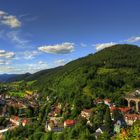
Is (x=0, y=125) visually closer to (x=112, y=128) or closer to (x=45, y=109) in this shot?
(x=45, y=109)

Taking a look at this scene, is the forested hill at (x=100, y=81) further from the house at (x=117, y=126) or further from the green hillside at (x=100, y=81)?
the house at (x=117, y=126)

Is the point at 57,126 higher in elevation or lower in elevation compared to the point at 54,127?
lower

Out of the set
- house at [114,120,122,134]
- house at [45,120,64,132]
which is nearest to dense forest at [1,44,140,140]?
house at [114,120,122,134]

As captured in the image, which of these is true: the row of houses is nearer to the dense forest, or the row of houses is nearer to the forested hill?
the dense forest

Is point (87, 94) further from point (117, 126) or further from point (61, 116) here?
point (117, 126)

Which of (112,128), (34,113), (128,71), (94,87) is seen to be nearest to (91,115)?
(112,128)

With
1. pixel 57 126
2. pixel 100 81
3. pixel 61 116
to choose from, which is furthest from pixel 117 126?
pixel 100 81

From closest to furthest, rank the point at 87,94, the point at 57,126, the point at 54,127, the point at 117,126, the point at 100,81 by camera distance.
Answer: the point at 117,126, the point at 54,127, the point at 57,126, the point at 87,94, the point at 100,81

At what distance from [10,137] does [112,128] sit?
27076 millimetres

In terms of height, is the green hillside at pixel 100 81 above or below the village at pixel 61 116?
above

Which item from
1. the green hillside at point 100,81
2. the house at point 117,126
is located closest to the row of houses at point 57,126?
the house at point 117,126

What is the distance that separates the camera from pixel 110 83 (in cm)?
15488

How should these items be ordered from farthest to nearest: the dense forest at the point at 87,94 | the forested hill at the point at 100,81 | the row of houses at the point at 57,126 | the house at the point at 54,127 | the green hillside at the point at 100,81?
the forested hill at the point at 100,81
the green hillside at the point at 100,81
the row of houses at the point at 57,126
the house at the point at 54,127
the dense forest at the point at 87,94

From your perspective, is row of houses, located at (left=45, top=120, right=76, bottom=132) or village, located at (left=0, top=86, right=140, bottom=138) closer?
row of houses, located at (left=45, top=120, right=76, bottom=132)
